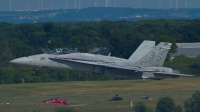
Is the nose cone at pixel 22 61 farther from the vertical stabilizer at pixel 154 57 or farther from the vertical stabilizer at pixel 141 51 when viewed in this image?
the vertical stabilizer at pixel 141 51

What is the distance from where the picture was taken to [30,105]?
3872 cm

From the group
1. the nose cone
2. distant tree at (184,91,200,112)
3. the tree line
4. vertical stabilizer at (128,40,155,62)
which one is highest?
the nose cone

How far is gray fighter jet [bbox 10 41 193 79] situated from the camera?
31469mm

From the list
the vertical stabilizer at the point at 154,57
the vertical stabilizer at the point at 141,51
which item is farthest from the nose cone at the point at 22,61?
the vertical stabilizer at the point at 141,51

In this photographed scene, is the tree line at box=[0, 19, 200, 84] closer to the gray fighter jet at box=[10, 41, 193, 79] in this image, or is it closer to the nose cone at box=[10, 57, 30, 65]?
the gray fighter jet at box=[10, 41, 193, 79]

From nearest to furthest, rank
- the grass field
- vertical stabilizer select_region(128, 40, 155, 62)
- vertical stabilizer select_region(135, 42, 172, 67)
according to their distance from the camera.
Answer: vertical stabilizer select_region(135, 42, 172, 67) → vertical stabilizer select_region(128, 40, 155, 62) → the grass field

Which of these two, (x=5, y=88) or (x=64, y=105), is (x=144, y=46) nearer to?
(x=64, y=105)

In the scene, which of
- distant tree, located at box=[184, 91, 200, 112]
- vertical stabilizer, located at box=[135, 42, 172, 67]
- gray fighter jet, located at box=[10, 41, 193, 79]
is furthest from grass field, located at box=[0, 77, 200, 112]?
gray fighter jet, located at box=[10, 41, 193, 79]

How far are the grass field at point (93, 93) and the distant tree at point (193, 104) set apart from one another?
2.25 ft

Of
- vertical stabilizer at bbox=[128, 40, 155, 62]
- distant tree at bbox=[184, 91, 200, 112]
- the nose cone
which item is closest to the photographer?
the nose cone

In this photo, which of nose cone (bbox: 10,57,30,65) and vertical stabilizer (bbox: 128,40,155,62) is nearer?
nose cone (bbox: 10,57,30,65)

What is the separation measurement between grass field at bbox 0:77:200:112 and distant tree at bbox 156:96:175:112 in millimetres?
552

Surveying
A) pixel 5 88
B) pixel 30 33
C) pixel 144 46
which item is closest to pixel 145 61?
pixel 144 46

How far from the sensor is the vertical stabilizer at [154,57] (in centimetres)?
3344
